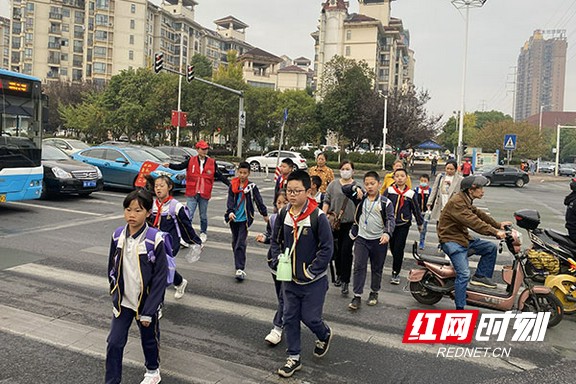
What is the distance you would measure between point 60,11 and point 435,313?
287ft

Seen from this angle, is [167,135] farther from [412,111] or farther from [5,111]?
[5,111]

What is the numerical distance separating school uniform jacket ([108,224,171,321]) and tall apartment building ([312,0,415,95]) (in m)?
72.3

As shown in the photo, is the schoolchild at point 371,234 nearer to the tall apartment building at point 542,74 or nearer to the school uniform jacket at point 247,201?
the school uniform jacket at point 247,201

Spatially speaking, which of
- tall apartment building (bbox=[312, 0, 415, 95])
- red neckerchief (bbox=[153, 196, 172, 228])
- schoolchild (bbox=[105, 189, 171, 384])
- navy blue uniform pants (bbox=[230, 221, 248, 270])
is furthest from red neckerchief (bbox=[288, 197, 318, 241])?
tall apartment building (bbox=[312, 0, 415, 95])

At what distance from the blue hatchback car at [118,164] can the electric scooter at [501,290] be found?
432 inches

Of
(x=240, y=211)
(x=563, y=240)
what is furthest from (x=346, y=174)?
(x=563, y=240)

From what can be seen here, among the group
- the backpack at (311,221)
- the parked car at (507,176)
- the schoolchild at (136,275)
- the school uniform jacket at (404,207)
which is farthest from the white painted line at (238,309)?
the parked car at (507,176)

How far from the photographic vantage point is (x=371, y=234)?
225 inches

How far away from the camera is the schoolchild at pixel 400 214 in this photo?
683 centimetres

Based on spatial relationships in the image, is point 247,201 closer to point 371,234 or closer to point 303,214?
point 371,234

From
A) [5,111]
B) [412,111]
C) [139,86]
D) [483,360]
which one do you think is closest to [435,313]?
[483,360]

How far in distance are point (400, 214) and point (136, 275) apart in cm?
433

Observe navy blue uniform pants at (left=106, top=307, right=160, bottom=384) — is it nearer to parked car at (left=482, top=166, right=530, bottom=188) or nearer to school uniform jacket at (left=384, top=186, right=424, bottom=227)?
school uniform jacket at (left=384, top=186, right=424, bottom=227)

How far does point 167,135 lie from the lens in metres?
47.4
